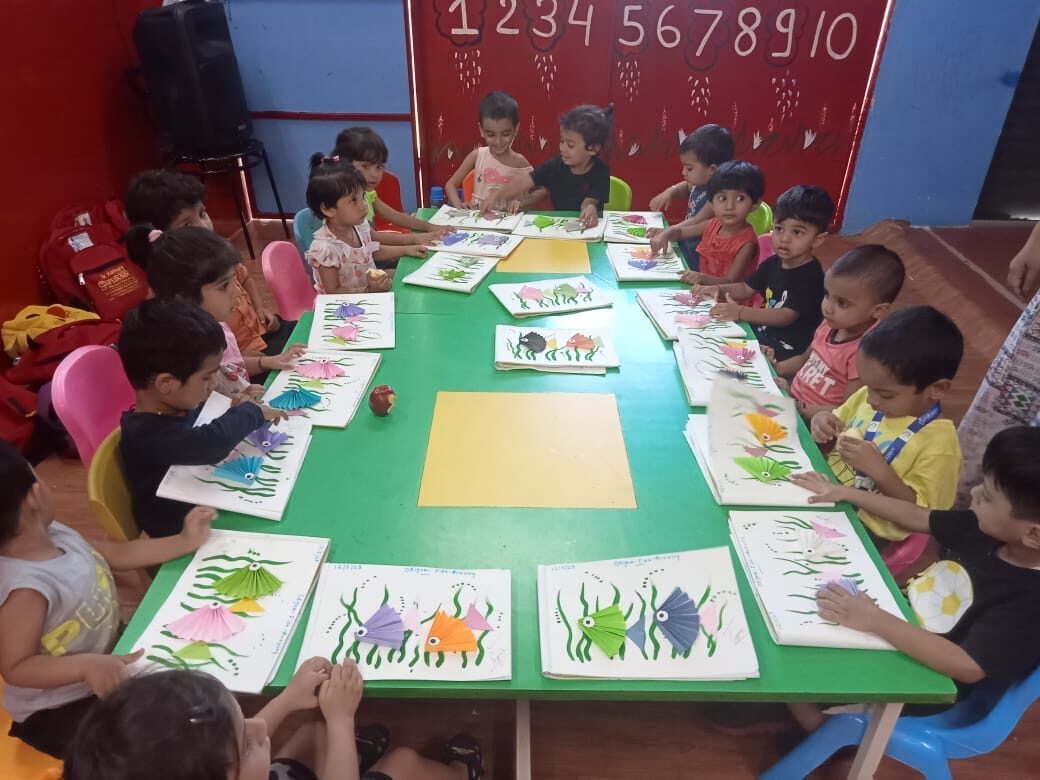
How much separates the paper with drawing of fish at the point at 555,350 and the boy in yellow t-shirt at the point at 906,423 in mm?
556

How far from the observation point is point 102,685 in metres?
1.03

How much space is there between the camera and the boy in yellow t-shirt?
4.46ft

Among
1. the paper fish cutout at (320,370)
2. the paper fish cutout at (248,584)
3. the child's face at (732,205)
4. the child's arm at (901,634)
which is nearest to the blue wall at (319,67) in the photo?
the child's face at (732,205)

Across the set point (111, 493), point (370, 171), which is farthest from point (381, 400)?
point (370, 171)

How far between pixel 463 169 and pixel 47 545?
2382 mm

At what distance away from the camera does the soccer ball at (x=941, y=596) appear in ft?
3.70

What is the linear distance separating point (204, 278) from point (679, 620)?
1.38m

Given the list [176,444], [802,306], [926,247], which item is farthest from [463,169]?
[926,247]

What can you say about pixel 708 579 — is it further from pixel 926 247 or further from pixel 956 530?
pixel 926 247

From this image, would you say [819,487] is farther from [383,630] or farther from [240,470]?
[240,470]

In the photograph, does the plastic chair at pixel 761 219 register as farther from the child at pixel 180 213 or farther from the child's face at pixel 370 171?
the child at pixel 180 213

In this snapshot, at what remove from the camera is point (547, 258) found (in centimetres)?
232

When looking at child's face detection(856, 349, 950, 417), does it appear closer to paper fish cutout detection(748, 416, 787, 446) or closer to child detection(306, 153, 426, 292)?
paper fish cutout detection(748, 416, 787, 446)

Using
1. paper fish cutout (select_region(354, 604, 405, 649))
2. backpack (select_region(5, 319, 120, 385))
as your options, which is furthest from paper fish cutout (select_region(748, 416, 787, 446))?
backpack (select_region(5, 319, 120, 385))
